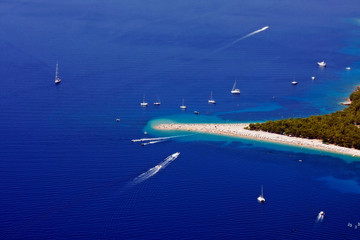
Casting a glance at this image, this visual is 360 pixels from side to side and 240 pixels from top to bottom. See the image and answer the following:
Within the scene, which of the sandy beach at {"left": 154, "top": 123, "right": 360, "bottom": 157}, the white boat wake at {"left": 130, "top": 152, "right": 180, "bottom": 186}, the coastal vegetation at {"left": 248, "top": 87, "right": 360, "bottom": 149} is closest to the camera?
the white boat wake at {"left": 130, "top": 152, "right": 180, "bottom": 186}

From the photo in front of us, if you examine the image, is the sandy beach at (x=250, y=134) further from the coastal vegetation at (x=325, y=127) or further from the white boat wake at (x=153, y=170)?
the white boat wake at (x=153, y=170)

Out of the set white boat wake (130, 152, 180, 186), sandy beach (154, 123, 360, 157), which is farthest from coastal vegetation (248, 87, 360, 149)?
white boat wake (130, 152, 180, 186)

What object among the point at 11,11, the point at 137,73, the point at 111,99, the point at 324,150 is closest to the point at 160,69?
the point at 137,73

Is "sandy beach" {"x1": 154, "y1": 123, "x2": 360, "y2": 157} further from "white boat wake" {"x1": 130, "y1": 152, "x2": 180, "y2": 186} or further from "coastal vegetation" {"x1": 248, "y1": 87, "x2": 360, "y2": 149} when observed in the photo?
"white boat wake" {"x1": 130, "y1": 152, "x2": 180, "y2": 186}

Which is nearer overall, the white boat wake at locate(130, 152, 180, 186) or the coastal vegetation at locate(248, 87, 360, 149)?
the white boat wake at locate(130, 152, 180, 186)

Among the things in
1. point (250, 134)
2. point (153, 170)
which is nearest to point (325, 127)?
point (250, 134)

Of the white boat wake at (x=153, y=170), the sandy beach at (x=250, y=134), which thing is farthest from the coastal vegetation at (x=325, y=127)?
the white boat wake at (x=153, y=170)

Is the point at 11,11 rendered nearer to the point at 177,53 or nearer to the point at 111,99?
the point at 177,53
